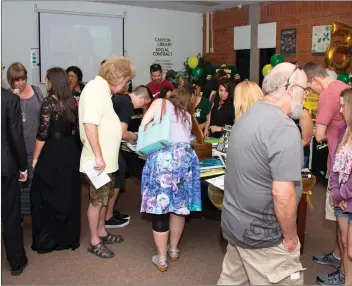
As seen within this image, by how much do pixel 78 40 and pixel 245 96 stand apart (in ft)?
20.5

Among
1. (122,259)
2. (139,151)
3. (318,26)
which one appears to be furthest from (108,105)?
(318,26)

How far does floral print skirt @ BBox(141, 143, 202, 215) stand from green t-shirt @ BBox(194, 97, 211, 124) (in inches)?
72.8

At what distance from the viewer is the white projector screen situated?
7.81 m

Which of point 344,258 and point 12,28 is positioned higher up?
point 12,28

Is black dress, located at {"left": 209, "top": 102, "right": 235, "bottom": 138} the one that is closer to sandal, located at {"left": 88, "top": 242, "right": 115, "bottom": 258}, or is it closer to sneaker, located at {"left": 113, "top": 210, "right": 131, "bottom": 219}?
sneaker, located at {"left": 113, "top": 210, "right": 131, "bottom": 219}

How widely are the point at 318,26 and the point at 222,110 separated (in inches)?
139

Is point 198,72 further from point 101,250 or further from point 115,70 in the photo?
point 101,250

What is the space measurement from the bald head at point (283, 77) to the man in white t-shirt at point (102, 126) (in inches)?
56.3

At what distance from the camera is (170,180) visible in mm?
2744

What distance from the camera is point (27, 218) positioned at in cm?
397

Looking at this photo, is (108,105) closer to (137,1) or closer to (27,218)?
(27,218)

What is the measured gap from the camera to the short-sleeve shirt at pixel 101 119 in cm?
278

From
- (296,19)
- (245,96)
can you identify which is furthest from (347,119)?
(296,19)

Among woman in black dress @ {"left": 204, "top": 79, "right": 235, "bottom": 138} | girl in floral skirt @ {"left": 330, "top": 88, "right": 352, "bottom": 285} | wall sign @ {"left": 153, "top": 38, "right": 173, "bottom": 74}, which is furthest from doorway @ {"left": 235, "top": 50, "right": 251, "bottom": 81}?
girl in floral skirt @ {"left": 330, "top": 88, "right": 352, "bottom": 285}
